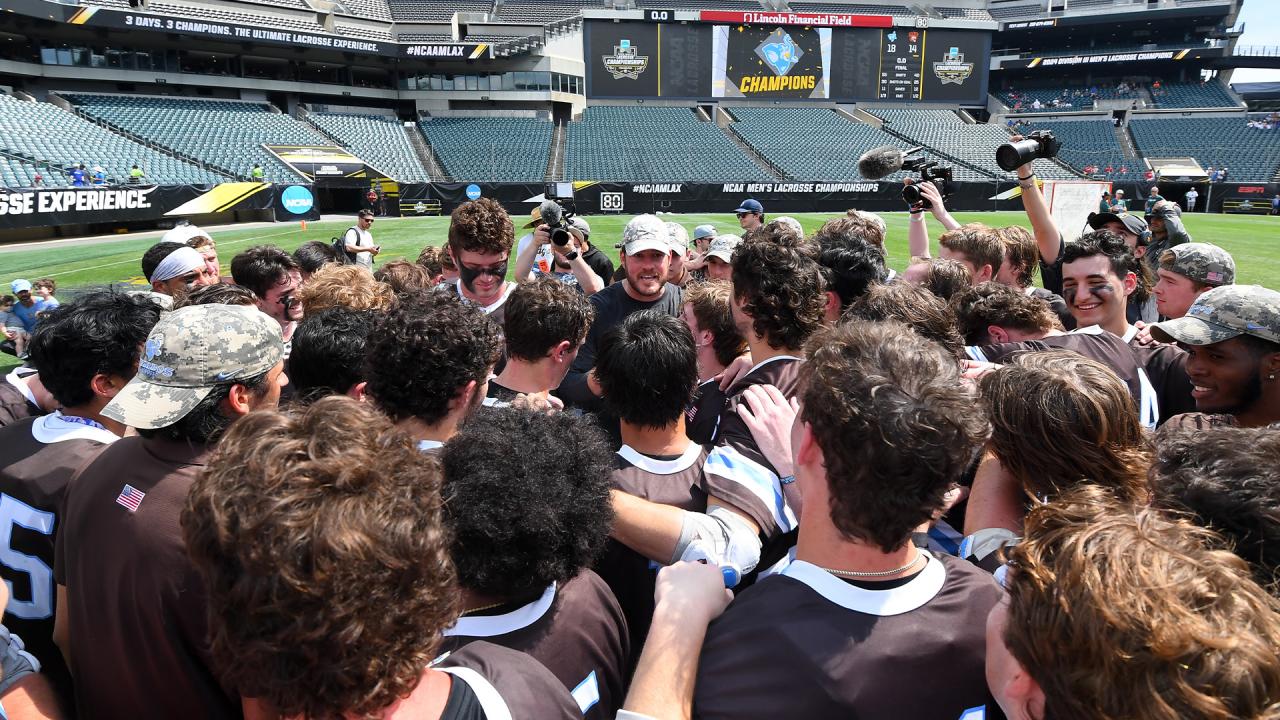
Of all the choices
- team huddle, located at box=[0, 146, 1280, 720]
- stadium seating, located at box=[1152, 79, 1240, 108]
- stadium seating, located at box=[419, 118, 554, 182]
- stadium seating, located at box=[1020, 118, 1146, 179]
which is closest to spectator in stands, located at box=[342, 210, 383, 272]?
team huddle, located at box=[0, 146, 1280, 720]

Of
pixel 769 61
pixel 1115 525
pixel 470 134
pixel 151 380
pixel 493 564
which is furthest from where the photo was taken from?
pixel 769 61

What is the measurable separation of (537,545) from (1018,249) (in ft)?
16.2

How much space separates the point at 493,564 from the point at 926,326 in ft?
6.78

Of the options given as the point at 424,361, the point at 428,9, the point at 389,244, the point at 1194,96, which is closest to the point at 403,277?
the point at 424,361

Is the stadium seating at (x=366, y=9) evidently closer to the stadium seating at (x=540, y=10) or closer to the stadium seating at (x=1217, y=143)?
the stadium seating at (x=540, y=10)

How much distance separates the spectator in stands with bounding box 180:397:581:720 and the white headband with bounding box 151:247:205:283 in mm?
4579

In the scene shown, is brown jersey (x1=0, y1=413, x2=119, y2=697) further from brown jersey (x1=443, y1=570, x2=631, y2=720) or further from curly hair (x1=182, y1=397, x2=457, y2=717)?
brown jersey (x1=443, y1=570, x2=631, y2=720)

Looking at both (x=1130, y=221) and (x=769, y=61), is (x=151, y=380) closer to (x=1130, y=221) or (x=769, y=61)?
(x=1130, y=221)

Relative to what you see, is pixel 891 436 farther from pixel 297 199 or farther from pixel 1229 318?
pixel 297 199

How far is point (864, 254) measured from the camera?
12.4 feet

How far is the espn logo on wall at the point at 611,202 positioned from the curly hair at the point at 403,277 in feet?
86.3

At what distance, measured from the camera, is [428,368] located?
2461 millimetres

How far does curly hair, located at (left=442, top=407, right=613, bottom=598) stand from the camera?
163 cm

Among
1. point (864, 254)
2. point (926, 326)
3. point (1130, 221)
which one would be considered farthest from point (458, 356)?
point (1130, 221)
